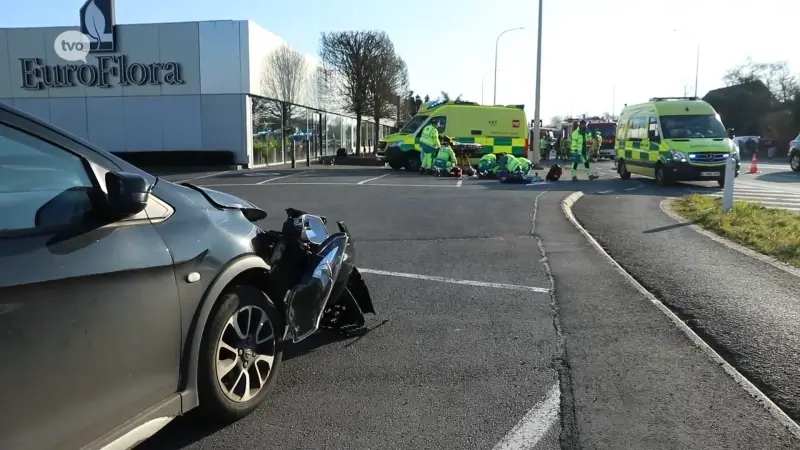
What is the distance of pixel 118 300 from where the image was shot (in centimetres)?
267

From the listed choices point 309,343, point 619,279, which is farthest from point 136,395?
point 619,279

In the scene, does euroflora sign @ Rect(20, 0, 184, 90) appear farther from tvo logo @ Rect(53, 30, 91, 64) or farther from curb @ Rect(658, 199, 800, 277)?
curb @ Rect(658, 199, 800, 277)

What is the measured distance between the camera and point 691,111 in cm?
1795

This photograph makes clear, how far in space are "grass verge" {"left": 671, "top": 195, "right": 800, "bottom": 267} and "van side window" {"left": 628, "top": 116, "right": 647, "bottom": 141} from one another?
6.36 metres

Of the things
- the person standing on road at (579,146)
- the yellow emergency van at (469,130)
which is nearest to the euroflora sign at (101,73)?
the yellow emergency van at (469,130)

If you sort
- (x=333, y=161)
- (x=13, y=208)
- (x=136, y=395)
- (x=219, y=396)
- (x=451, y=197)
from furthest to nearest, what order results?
1. (x=333, y=161)
2. (x=451, y=197)
3. (x=219, y=396)
4. (x=136, y=395)
5. (x=13, y=208)

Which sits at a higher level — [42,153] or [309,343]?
[42,153]

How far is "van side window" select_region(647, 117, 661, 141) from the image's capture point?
Result: 18.0 metres

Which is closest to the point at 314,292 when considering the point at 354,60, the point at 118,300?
the point at 118,300

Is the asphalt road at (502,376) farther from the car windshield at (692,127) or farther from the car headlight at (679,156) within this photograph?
the car windshield at (692,127)

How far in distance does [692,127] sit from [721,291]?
1324cm

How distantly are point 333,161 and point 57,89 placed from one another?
12.4 meters

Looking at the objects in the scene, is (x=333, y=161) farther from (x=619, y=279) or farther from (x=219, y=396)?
(x=219, y=396)

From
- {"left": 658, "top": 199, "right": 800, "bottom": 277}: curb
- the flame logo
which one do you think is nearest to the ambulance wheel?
{"left": 658, "top": 199, "right": 800, "bottom": 277}: curb
